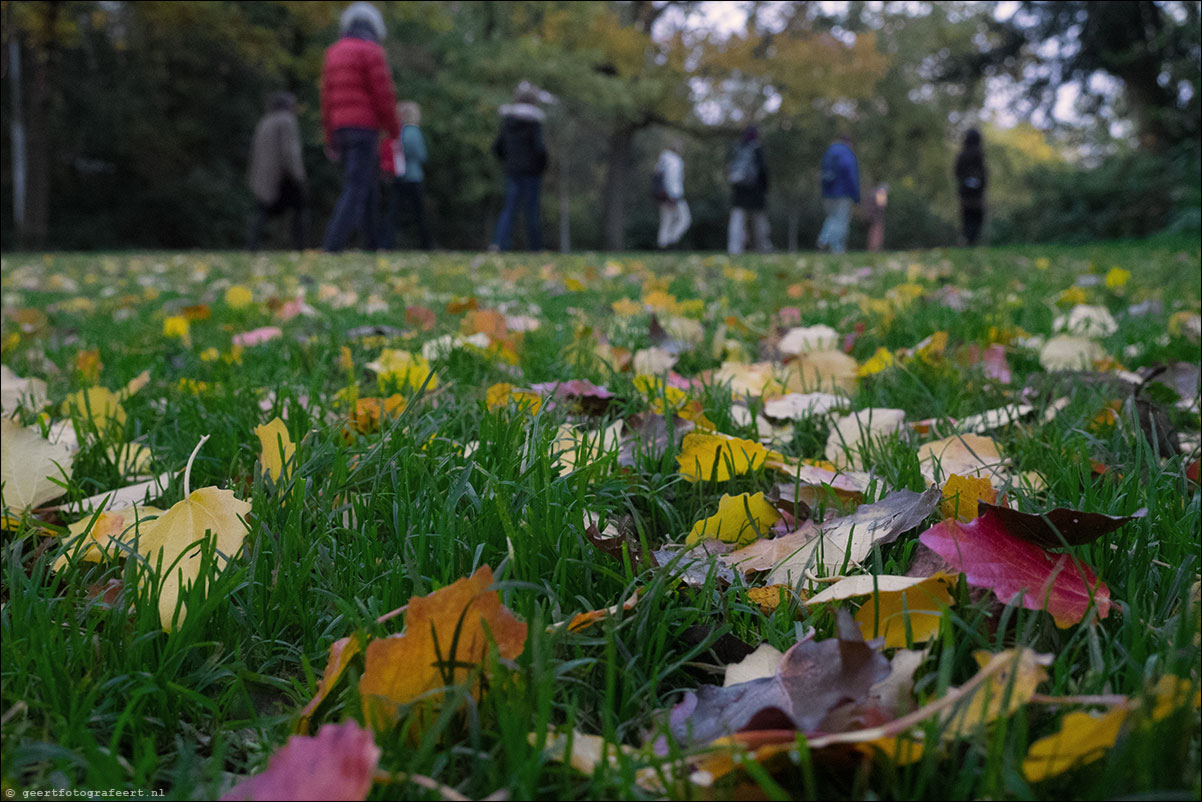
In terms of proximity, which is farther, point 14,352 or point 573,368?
point 14,352

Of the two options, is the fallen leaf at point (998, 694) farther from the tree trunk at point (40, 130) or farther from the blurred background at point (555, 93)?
the tree trunk at point (40, 130)

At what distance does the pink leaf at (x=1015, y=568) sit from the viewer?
2.51 feet

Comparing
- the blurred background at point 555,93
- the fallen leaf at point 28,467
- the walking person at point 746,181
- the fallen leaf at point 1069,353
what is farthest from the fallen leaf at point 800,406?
the blurred background at point 555,93

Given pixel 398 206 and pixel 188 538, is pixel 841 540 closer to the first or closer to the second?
pixel 188 538

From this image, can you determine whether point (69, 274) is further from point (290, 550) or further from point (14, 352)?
point (290, 550)

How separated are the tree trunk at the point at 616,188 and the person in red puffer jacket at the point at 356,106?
1514cm

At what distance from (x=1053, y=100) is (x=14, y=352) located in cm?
2301

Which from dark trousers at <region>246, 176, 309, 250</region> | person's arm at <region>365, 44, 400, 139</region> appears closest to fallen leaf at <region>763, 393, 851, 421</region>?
person's arm at <region>365, 44, 400, 139</region>

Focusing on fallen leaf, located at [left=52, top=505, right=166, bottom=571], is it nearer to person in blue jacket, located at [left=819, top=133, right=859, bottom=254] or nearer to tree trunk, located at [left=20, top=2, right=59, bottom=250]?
person in blue jacket, located at [left=819, top=133, right=859, bottom=254]

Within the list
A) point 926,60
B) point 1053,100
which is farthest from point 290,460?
point 926,60

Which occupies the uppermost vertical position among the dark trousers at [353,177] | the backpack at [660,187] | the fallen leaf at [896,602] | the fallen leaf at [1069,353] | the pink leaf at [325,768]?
the backpack at [660,187]

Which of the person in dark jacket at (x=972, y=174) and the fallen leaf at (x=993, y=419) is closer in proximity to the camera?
the fallen leaf at (x=993, y=419)

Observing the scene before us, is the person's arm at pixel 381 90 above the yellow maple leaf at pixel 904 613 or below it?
above

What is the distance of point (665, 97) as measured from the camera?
23578 millimetres
